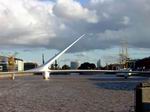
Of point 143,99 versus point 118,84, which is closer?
point 143,99

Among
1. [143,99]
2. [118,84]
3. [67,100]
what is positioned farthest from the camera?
[118,84]

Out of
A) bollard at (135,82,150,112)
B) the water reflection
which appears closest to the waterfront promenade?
the water reflection

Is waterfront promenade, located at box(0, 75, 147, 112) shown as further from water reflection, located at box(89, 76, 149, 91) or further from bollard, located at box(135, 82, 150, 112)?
bollard, located at box(135, 82, 150, 112)

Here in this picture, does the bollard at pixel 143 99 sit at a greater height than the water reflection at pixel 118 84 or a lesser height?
greater

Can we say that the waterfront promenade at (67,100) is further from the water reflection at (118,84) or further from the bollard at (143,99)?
the bollard at (143,99)

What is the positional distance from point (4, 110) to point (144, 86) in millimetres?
13660

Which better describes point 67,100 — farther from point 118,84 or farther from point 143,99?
point 118,84

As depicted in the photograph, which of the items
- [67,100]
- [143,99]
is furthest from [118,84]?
[143,99]

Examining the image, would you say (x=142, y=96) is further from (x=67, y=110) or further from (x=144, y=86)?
(x=67, y=110)

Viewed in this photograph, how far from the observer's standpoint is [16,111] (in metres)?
28.8

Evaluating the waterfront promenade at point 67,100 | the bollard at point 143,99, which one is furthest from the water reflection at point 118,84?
the bollard at point 143,99

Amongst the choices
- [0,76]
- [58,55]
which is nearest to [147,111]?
[58,55]

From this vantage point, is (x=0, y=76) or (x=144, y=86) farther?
(x=0, y=76)

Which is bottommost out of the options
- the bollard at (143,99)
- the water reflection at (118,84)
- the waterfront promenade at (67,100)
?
the waterfront promenade at (67,100)
